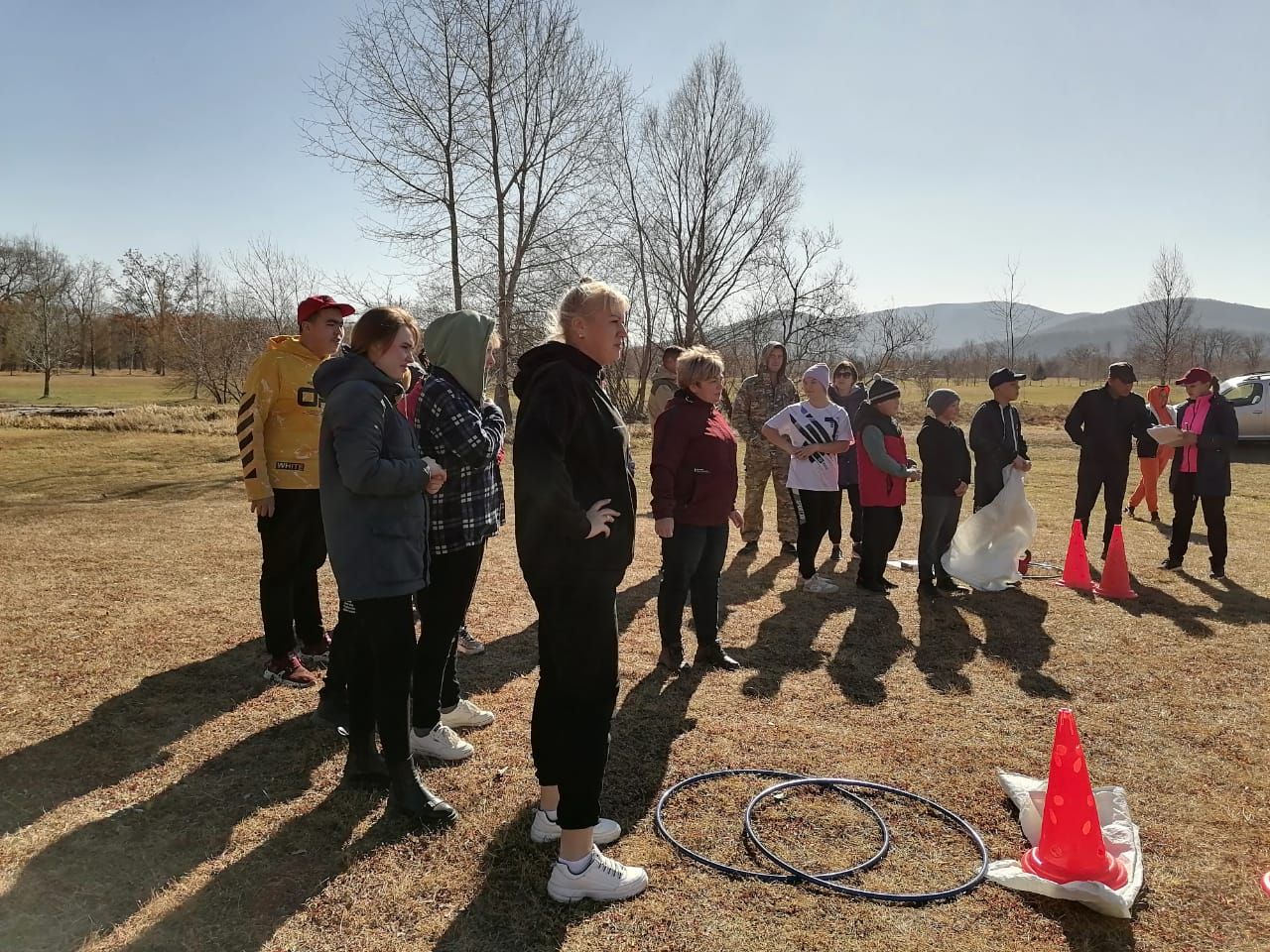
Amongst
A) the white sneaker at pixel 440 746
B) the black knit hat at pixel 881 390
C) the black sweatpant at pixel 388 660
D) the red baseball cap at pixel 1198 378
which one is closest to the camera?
the black sweatpant at pixel 388 660

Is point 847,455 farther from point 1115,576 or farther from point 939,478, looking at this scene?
point 1115,576

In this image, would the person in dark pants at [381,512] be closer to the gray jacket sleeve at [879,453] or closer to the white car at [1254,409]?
the gray jacket sleeve at [879,453]

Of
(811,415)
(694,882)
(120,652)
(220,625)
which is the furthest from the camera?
(811,415)

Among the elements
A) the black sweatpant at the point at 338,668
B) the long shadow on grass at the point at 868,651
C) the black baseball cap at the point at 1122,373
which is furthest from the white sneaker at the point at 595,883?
the black baseball cap at the point at 1122,373

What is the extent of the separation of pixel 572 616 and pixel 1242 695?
4429 mm

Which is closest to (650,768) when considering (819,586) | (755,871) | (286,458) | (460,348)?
(755,871)

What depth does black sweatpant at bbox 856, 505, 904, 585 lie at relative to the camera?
6.50 m

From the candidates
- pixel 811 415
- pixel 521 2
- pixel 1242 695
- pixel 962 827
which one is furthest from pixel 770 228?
pixel 962 827

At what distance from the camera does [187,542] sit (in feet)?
27.0

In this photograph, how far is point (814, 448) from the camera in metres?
6.41

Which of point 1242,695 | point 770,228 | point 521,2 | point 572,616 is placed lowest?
point 1242,695

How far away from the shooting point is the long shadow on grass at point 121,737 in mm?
3283

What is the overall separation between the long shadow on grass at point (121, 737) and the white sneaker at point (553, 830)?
192 cm

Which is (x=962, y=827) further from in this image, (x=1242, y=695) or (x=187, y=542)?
(x=187, y=542)
